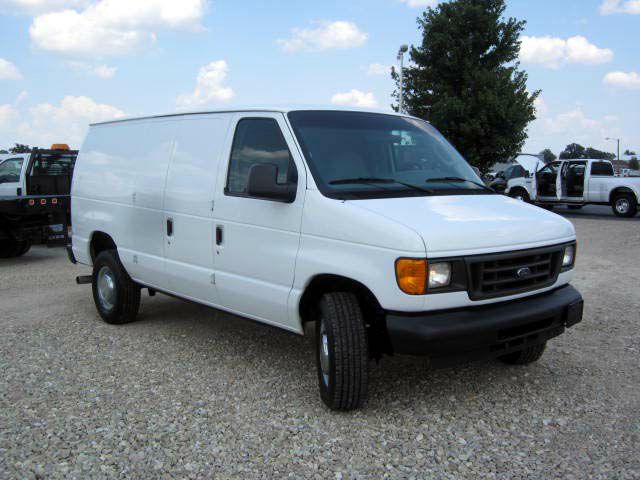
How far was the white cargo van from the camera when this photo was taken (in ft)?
12.0

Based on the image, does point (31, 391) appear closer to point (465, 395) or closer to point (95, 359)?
point (95, 359)

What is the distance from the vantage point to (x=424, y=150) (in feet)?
16.2

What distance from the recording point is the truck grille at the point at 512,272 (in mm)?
3725

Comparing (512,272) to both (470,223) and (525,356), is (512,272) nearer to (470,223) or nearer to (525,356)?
(470,223)

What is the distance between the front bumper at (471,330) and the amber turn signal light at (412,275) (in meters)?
0.18

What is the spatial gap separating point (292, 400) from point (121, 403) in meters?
1.19

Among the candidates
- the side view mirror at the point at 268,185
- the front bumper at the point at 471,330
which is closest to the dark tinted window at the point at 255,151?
the side view mirror at the point at 268,185

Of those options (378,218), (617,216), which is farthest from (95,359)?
(617,216)

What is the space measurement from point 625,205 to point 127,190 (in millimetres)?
18149

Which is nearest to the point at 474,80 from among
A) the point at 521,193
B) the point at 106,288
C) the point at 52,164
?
the point at 521,193

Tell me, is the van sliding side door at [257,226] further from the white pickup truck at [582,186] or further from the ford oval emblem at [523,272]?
the white pickup truck at [582,186]

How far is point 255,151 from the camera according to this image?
185 inches

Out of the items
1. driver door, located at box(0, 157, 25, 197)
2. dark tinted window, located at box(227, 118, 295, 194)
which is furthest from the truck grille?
driver door, located at box(0, 157, 25, 197)

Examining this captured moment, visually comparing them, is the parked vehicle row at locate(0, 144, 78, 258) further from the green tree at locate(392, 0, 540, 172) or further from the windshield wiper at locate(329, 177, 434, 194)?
the green tree at locate(392, 0, 540, 172)
